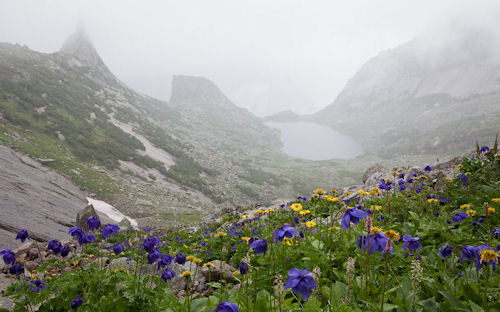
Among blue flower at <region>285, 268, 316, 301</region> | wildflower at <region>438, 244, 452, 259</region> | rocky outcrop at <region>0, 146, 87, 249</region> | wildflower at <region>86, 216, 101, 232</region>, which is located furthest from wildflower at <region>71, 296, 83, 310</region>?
rocky outcrop at <region>0, 146, 87, 249</region>

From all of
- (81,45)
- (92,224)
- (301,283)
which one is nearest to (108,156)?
(92,224)

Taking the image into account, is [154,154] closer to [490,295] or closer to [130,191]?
[130,191]

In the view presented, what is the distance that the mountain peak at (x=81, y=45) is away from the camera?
112812mm

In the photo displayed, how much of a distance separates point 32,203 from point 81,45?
434 feet

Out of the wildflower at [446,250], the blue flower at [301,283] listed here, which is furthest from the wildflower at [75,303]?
the wildflower at [446,250]

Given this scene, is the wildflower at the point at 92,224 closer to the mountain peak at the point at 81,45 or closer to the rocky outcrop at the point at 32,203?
the rocky outcrop at the point at 32,203

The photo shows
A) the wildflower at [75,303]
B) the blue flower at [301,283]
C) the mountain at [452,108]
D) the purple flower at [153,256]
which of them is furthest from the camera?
the mountain at [452,108]

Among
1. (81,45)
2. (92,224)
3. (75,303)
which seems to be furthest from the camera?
(81,45)

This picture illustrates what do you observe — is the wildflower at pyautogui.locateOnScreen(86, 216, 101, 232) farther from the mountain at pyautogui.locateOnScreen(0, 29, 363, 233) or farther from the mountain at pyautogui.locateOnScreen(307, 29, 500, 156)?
the mountain at pyautogui.locateOnScreen(307, 29, 500, 156)

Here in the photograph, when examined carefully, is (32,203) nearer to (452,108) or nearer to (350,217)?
(350,217)

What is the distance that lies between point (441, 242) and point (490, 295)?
87.2 inches

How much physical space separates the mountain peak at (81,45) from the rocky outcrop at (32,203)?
106 metres

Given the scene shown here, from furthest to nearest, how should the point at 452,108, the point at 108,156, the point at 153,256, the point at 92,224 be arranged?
the point at 452,108 → the point at 108,156 → the point at 92,224 → the point at 153,256

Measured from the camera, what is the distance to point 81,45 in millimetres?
118500
